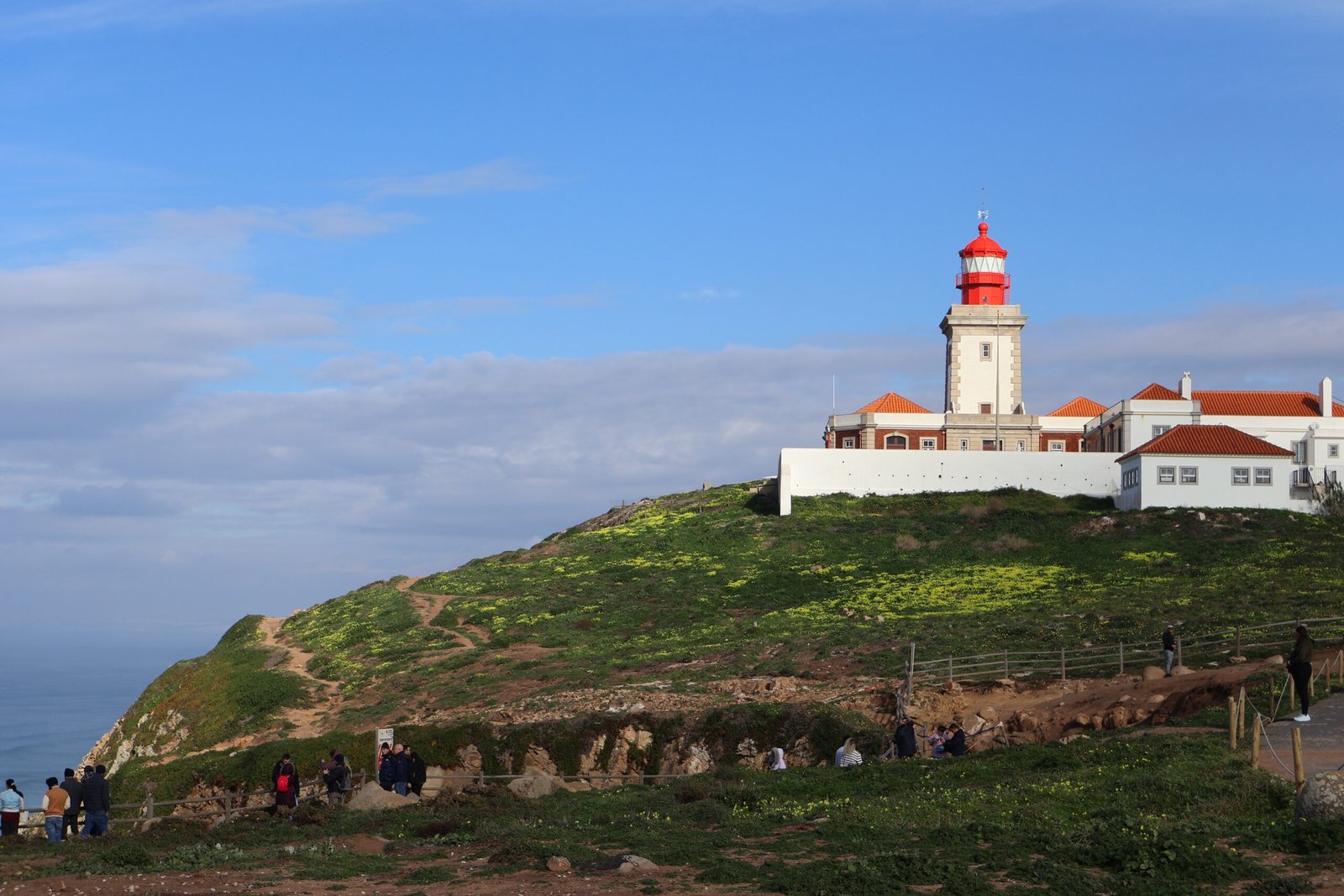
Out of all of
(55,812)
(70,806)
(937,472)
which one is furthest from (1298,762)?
(937,472)

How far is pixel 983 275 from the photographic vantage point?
312ft

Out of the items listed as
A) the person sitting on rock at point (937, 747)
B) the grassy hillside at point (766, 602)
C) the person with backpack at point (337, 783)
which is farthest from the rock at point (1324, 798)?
the grassy hillside at point (766, 602)

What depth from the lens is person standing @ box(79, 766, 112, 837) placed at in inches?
1048

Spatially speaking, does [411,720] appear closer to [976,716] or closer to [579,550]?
[976,716]

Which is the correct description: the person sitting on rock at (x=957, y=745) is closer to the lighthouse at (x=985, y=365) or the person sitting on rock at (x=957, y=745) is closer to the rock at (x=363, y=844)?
the rock at (x=363, y=844)

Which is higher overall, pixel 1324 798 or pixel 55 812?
pixel 1324 798

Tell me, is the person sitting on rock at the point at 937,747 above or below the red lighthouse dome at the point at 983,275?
below

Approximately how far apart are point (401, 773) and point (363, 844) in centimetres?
702

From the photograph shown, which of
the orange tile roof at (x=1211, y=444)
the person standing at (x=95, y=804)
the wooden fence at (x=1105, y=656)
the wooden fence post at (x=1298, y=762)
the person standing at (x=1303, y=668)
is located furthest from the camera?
the orange tile roof at (x=1211, y=444)

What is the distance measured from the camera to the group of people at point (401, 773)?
32.0m

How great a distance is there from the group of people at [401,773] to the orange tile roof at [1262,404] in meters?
62.9

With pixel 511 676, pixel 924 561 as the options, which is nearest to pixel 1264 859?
pixel 511 676

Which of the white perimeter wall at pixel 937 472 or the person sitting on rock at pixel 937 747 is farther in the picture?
the white perimeter wall at pixel 937 472

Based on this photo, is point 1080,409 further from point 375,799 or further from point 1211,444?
point 375,799
